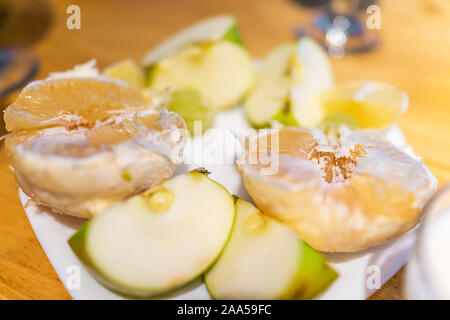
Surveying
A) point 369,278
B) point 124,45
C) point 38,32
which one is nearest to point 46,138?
point 369,278

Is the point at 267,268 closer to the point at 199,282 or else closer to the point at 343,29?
the point at 199,282

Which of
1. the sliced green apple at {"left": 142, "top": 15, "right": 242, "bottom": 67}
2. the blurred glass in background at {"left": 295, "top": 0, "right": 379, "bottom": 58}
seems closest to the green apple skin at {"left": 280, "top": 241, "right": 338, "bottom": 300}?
the sliced green apple at {"left": 142, "top": 15, "right": 242, "bottom": 67}

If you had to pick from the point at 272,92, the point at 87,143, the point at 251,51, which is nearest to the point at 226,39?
the point at 272,92

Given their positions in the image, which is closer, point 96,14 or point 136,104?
point 136,104

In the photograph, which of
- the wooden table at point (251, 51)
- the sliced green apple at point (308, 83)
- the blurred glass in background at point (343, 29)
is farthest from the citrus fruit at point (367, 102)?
the blurred glass in background at point (343, 29)

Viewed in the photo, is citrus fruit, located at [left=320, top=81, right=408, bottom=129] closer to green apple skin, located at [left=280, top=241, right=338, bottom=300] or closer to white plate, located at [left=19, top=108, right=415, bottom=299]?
white plate, located at [left=19, top=108, right=415, bottom=299]

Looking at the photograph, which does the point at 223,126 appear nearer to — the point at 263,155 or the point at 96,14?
the point at 263,155
